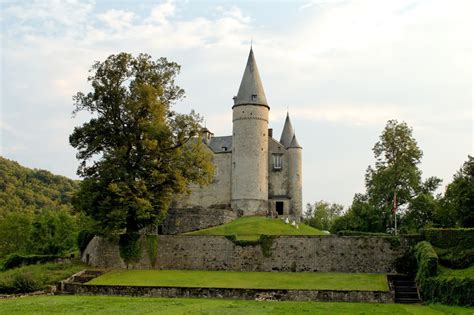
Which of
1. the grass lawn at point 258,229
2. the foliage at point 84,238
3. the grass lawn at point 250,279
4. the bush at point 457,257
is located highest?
the grass lawn at point 258,229

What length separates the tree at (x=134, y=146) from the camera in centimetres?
3872

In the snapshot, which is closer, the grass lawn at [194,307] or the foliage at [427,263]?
the grass lawn at [194,307]

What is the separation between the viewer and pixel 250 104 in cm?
5881

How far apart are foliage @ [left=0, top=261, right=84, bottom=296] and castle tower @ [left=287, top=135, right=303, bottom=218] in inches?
1087

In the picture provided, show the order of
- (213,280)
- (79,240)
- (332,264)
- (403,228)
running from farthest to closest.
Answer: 1. (403,228)
2. (79,240)
3. (332,264)
4. (213,280)

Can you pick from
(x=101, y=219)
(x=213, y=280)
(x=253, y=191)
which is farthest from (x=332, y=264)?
(x=253, y=191)

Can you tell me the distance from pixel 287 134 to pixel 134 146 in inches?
1041

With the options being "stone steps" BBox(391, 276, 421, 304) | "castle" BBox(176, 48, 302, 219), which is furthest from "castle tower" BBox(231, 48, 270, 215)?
"stone steps" BBox(391, 276, 421, 304)

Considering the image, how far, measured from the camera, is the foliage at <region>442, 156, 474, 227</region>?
40.3m

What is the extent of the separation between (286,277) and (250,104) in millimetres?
27948

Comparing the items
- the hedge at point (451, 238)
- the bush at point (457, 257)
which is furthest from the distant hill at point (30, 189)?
the bush at point (457, 257)

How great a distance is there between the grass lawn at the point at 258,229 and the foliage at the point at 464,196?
36.6ft

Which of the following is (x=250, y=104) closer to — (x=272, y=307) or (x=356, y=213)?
(x=356, y=213)

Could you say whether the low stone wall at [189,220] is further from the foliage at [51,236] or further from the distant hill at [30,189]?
the distant hill at [30,189]
